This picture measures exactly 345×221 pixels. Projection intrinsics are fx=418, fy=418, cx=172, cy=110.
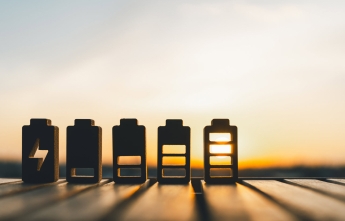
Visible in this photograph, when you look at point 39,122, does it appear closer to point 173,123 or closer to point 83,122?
point 83,122

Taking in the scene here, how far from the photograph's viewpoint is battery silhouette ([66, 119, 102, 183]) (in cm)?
378

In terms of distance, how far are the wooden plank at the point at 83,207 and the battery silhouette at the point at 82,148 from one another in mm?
1061

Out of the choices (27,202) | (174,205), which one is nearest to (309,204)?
(174,205)

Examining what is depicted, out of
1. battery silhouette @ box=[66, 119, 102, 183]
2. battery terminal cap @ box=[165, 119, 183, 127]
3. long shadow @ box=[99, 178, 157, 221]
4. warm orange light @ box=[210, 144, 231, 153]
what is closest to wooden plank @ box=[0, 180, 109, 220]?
long shadow @ box=[99, 178, 157, 221]

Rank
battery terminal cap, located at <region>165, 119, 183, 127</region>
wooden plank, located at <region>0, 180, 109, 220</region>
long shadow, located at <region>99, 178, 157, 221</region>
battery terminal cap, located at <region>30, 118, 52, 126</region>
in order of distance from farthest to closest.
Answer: battery terminal cap, located at <region>30, 118, 52, 126</region> < battery terminal cap, located at <region>165, 119, 183, 127</region> < wooden plank, located at <region>0, 180, 109, 220</region> < long shadow, located at <region>99, 178, 157, 221</region>

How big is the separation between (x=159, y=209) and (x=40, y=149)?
86.0 inches

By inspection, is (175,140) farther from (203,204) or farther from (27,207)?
(27,207)

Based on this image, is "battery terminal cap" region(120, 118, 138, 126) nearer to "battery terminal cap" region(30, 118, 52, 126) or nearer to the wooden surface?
"battery terminal cap" region(30, 118, 52, 126)

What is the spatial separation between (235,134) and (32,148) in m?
1.88

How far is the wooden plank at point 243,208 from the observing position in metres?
1.82

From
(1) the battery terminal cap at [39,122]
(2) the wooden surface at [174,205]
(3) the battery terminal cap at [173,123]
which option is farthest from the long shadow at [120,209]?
(1) the battery terminal cap at [39,122]

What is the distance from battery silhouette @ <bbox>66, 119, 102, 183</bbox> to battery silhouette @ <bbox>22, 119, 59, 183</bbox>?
0.13 meters

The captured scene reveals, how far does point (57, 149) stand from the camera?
153 inches

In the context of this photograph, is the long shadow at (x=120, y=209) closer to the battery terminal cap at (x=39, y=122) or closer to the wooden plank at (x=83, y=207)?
the wooden plank at (x=83, y=207)
